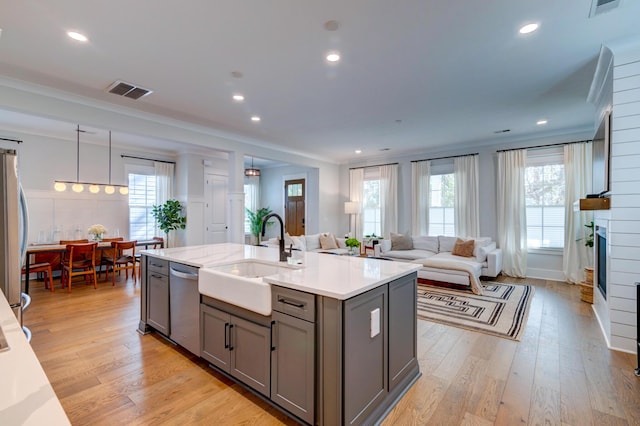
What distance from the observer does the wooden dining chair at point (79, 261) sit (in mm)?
4980

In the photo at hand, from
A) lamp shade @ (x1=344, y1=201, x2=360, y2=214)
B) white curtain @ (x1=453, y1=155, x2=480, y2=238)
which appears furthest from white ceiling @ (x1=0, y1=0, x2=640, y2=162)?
lamp shade @ (x1=344, y1=201, x2=360, y2=214)

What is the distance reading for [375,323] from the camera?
1883mm

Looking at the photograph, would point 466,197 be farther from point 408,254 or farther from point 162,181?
point 162,181

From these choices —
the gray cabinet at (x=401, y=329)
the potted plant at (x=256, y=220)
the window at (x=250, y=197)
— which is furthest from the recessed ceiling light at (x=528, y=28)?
the window at (x=250, y=197)

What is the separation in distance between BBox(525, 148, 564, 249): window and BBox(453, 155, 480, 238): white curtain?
36.0 inches

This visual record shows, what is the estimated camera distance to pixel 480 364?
2.63 metres

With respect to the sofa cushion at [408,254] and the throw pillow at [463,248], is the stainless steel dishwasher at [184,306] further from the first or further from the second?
→ the throw pillow at [463,248]

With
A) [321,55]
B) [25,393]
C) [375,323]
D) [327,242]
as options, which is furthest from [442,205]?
[25,393]

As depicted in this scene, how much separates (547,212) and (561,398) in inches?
185

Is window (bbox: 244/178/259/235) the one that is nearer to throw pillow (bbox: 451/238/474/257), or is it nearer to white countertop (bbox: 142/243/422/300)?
throw pillow (bbox: 451/238/474/257)

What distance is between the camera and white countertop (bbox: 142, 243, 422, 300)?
174cm

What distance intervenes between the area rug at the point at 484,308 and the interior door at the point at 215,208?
17.0ft

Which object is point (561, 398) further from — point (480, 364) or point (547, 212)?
point (547, 212)

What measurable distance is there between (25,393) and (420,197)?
7235 millimetres
